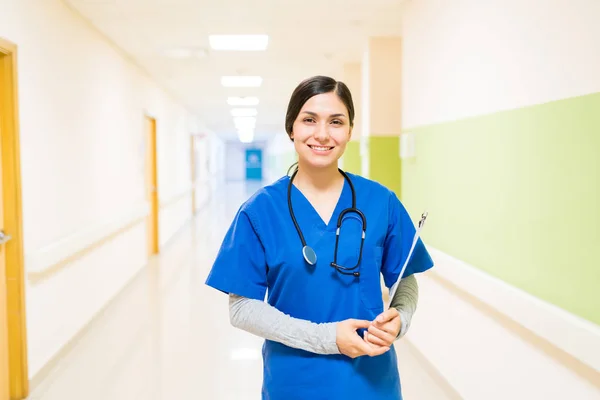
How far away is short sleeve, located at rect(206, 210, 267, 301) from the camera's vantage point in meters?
1.25

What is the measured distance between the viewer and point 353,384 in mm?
1242

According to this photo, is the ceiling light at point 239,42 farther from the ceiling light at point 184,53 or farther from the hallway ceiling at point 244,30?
the ceiling light at point 184,53

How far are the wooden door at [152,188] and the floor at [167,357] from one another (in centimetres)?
211

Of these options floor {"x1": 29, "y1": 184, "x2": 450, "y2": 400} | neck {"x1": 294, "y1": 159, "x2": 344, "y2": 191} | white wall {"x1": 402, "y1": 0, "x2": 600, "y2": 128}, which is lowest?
floor {"x1": 29, "y1": 184, "x2": 450, "y2": 400}

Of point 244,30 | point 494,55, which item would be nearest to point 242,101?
point 244,30

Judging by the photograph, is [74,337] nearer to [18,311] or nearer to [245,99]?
[18,311]

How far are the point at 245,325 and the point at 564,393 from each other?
1.30m

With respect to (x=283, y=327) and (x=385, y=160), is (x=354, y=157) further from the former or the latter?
(x=283, y=327)

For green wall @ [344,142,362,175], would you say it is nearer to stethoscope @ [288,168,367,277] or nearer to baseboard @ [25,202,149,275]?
baseboard @ [25,202,149,275]

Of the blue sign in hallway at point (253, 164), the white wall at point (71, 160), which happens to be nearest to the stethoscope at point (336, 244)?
the white wall at point (71, 160)

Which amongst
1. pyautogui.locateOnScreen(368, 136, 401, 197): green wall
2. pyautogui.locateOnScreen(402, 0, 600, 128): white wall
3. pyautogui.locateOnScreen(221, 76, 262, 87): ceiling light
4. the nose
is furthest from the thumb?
pyautogui.locateOnScreen(221, 76, 262, 87): ceiling light

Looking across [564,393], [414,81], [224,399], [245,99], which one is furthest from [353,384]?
[245,99]

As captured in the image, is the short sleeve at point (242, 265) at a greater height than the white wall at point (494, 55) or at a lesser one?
lesser

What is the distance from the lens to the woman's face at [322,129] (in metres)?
1.26
